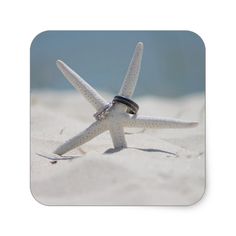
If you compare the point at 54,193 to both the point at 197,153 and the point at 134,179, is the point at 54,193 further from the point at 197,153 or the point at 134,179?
the point at 197,153

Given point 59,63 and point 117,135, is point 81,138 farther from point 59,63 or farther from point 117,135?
point 59,63

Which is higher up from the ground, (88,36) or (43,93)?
(88,36)

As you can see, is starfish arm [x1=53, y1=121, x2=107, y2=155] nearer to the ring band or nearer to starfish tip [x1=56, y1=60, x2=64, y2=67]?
the ring band

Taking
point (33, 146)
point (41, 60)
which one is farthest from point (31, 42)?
point (33, 146)

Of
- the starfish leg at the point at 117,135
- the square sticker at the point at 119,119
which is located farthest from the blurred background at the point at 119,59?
the starfish leg at the point at 117,135

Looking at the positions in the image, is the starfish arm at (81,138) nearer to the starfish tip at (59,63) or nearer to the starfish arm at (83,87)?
the starfish arm at (83,87)

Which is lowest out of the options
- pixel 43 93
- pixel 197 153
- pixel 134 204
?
pixel 134 204

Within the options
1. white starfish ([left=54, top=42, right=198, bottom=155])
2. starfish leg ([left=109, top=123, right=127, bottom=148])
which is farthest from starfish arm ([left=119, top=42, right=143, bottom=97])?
starfish leg ([left=109, top=123, right=127, bottom=148])
